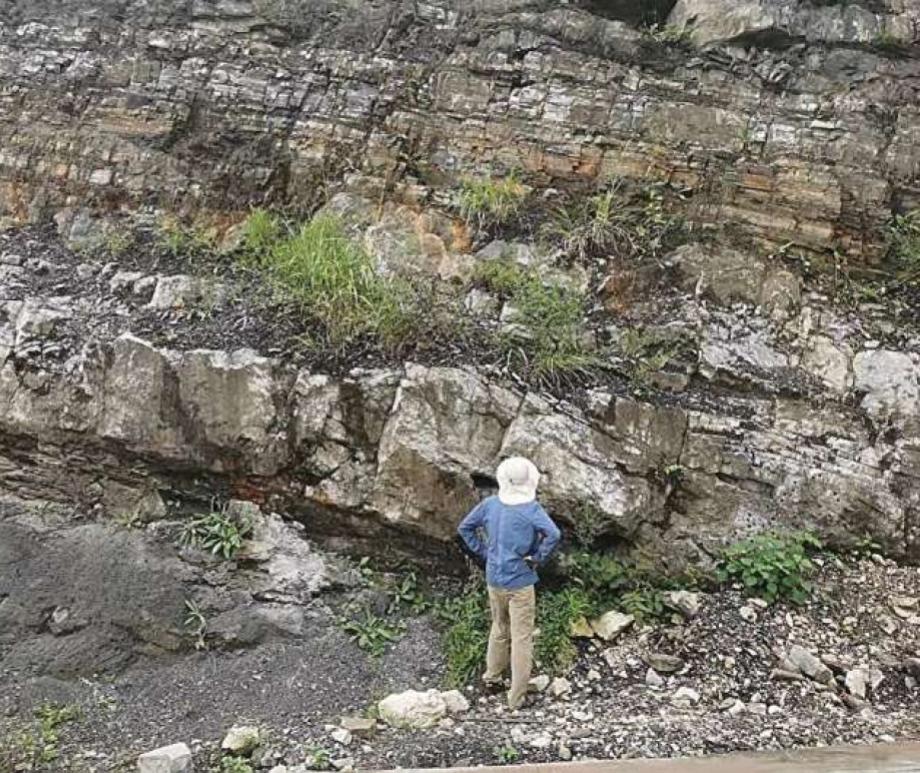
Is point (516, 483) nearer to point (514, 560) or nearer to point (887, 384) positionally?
point (514, 560)

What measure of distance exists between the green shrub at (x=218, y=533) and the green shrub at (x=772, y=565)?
101 inches

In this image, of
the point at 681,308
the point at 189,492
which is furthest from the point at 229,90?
the point at 681,308

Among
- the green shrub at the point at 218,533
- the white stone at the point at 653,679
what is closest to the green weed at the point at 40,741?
the green shrub at the point at 218,533

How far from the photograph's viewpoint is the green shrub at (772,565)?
426 cm

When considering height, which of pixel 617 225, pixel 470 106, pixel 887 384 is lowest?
pixel 887 384

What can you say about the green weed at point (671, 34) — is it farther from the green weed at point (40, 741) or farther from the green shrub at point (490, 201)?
Result: the green weed at point (40, 741)

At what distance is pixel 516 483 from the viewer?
3920 millimetres

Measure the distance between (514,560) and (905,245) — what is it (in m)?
3.39

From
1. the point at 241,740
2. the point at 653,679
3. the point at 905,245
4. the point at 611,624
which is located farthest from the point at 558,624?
the point at 905,245

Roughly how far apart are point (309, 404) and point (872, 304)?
3.51 metres

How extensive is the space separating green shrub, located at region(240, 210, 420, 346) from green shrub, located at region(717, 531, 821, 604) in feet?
7.08

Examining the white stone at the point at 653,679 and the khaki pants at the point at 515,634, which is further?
the white stone at the point at 653,679

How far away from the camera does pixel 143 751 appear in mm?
3697

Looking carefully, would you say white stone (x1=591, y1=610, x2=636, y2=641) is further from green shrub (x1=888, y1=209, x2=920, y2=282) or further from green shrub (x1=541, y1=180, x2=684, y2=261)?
green shrub (x1=888, y1=209, x2=920, y2=282)
